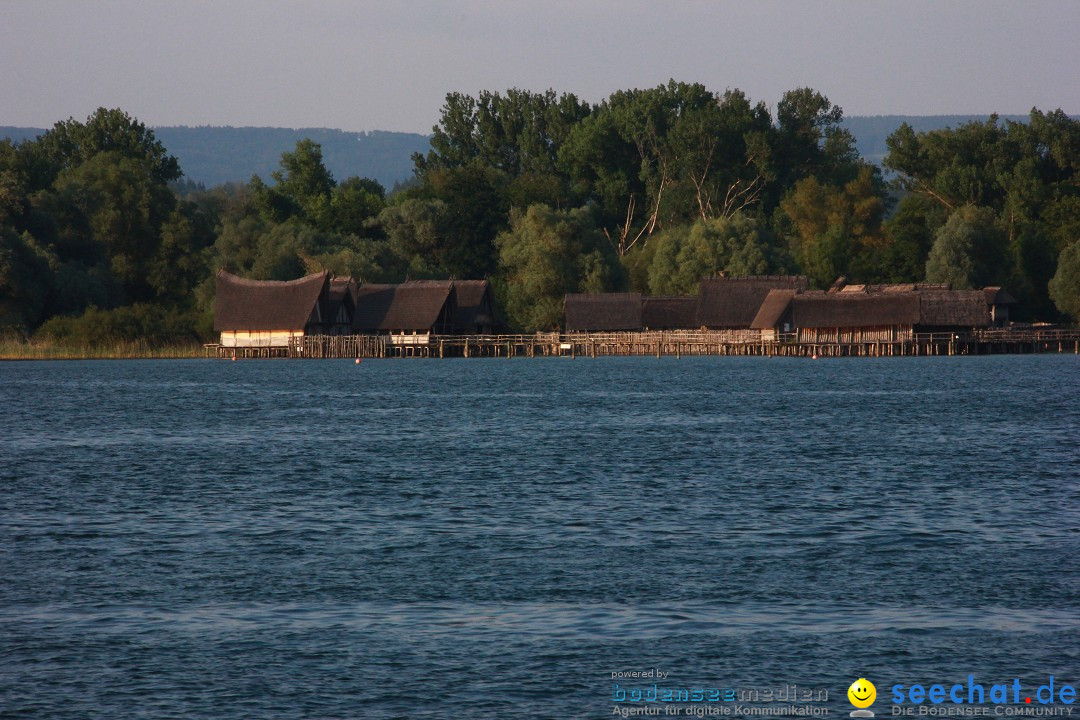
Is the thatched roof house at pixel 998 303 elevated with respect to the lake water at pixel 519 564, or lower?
elevated

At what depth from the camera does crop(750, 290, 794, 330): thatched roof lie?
3297 inches

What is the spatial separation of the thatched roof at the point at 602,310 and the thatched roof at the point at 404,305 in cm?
820

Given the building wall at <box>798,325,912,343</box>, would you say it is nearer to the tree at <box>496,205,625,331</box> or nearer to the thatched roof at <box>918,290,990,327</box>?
the thatched roof at <box>918,290,990,327</box>

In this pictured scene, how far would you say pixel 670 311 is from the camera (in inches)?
3541

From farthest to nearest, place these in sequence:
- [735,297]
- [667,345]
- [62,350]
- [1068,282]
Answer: [667,345] < [735,297] < [1068,282] < [62,350]

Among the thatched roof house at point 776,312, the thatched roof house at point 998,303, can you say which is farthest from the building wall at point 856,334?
the thatched roof house at point 998,303

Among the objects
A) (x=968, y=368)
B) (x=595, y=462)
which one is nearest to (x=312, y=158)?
(x=968, y=368)

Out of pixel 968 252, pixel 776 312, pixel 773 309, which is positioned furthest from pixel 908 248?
pixel 776 312

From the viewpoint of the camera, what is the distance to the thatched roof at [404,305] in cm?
8594

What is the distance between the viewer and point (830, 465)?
26.5 meters

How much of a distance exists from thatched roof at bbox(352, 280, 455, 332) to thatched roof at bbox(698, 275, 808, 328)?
17.0 m

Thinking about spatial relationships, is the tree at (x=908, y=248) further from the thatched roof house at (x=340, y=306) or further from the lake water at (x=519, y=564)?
the lake water at (x=519, y=564)

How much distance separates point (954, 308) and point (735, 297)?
13.9 meters

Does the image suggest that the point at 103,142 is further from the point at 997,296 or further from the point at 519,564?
the point at 519,564
